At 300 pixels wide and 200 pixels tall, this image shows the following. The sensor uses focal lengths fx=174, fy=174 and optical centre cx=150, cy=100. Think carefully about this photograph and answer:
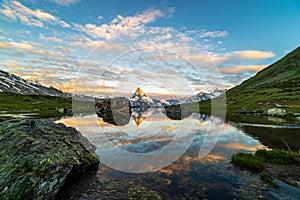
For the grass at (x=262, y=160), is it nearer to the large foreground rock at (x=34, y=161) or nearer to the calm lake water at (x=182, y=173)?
the calm lake water at (x=182, y=173)

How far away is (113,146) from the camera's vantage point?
22375 mm

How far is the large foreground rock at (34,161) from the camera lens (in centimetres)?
905

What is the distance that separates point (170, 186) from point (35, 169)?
8.54m

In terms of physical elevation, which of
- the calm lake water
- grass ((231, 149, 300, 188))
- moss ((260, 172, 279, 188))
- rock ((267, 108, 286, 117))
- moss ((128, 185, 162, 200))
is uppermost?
rock ((267, 108, 286, 117))

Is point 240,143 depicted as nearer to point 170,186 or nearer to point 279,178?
point 279,178

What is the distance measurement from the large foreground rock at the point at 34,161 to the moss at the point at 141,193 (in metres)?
4.51

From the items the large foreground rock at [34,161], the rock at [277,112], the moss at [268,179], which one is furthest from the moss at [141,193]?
the rock at [277,112]

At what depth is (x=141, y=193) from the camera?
446 inches

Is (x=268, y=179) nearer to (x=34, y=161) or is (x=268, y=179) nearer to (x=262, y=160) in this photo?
(x=262, y=160)

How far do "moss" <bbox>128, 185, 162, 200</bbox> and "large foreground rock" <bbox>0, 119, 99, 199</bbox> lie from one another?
451 centimetres

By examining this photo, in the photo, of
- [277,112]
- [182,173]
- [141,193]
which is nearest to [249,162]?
[182,173]

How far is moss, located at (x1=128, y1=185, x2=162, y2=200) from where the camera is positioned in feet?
35.7

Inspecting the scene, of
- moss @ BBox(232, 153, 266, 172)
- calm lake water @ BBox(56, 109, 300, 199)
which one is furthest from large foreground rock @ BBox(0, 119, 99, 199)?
moss @ BBox(232, 153, 266, 172)

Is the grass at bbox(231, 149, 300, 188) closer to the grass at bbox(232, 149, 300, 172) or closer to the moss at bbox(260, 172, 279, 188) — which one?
the grass at bbox(232, 149, 300, 172)
